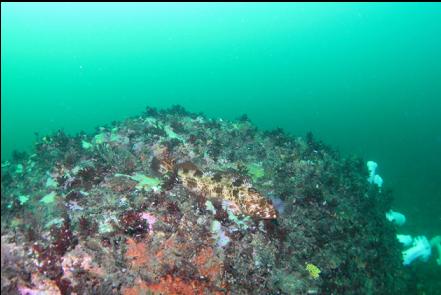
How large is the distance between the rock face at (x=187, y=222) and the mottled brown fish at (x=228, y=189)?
22mm

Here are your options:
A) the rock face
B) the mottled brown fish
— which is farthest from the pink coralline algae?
A: the mottled brown fish

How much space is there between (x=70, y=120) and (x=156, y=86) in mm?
54134

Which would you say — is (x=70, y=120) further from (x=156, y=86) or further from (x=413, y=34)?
(x=413, y=34)

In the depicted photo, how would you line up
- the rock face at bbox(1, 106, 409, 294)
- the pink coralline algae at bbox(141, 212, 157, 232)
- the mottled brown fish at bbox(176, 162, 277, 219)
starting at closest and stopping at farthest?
the rock face at bbox(1, 106, 409, 294), the pink coralline algae at bbox(141, 212, 157, 232), the mottled brown fish at bbox(176, 162, 277, 219)

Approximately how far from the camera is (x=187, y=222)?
6.36 meters

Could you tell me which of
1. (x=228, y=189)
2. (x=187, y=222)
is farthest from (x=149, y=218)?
(x=228, y=189)

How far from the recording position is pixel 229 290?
19.5ft

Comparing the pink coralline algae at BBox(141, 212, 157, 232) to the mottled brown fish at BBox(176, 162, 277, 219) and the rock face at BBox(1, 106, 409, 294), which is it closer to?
the rock face at BBox(1, 106, 409, 294)

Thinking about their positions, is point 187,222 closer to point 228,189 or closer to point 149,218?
point 149,218

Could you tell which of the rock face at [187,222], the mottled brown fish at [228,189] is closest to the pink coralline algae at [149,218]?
the rock face at [187,222]

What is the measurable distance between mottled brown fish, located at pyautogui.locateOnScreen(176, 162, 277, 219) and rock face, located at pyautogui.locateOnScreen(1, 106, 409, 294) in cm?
2

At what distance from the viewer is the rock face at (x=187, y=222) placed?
5277mm

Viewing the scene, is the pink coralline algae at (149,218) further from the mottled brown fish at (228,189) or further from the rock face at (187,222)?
the mottled brown fish at (228,189)

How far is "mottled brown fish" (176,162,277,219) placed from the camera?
7.00m
